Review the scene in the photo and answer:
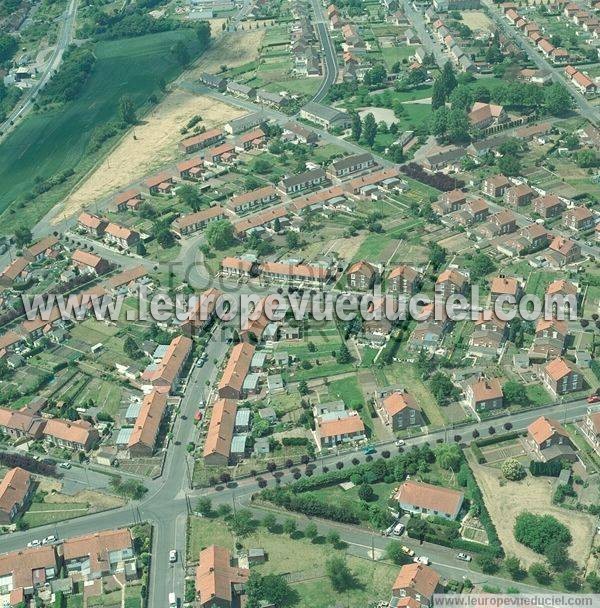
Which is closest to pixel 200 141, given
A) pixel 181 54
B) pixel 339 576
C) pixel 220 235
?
pixel 220 235

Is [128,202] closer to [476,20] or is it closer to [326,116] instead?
[326,116]

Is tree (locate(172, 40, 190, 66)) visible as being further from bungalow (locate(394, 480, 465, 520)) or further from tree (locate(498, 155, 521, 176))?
bungalow (locate(394, 480, 465, 520))

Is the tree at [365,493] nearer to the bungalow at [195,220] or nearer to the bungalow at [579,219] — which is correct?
the bungalow at [579,219]

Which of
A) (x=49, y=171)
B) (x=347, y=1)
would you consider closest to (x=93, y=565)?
(x=49, y=171)

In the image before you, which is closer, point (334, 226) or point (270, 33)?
point (334, 226)

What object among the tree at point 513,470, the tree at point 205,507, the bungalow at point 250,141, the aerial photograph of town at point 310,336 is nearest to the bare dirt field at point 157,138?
the aerial photograph of town at point 310,336

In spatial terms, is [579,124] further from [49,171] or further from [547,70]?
[49,171]
